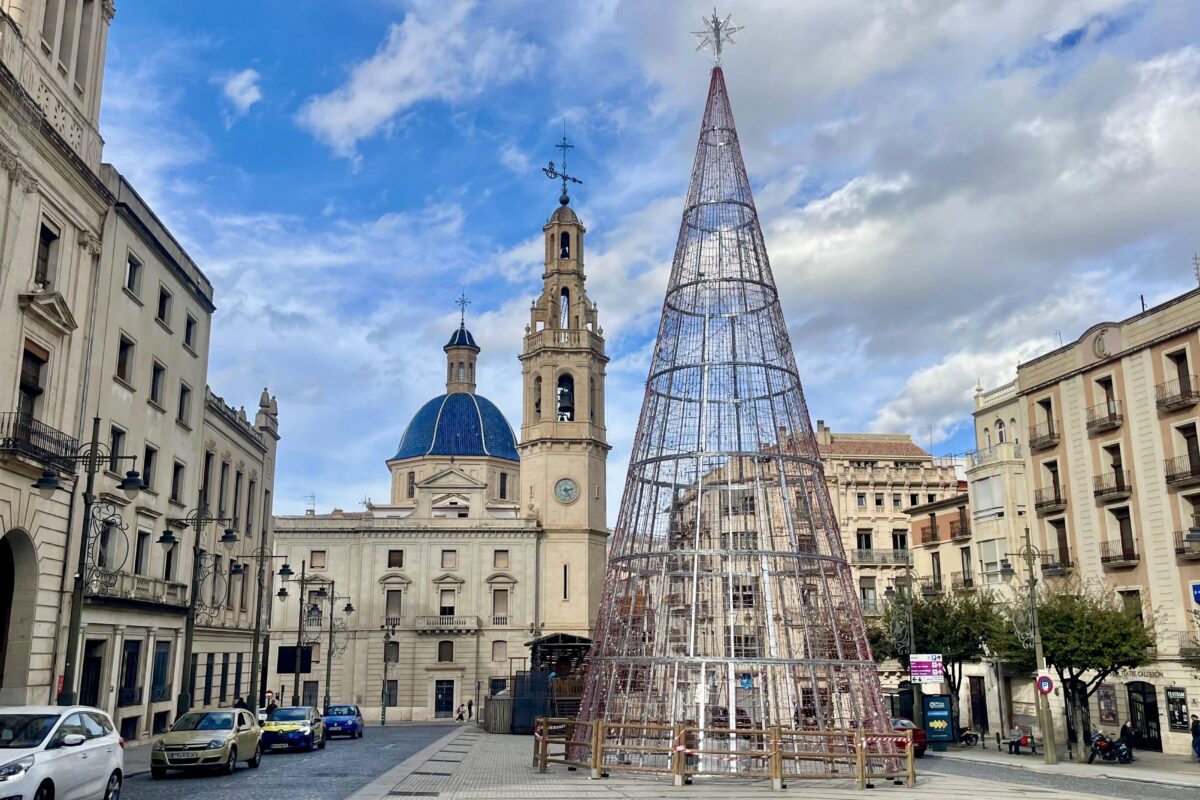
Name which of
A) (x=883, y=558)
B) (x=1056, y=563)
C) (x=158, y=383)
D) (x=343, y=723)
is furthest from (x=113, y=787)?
(x=883, y=558)

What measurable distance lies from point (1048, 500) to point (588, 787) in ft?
87.6

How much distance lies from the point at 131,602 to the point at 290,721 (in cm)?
560

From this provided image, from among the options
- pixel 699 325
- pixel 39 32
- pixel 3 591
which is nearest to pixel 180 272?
pixel 39 32

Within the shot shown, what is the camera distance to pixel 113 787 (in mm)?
14609

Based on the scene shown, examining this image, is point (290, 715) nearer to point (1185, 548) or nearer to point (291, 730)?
point (291, 730)

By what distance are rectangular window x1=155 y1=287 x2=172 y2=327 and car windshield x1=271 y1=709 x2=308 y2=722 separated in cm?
1237

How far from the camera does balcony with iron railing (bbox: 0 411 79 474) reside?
840 inches

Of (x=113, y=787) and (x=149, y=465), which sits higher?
(x=149, y=465)

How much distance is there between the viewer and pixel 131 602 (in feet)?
95.7

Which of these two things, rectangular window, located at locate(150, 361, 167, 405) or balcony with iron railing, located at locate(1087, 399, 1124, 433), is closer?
rectangular window, located at locate(150, 361, 167, 405)

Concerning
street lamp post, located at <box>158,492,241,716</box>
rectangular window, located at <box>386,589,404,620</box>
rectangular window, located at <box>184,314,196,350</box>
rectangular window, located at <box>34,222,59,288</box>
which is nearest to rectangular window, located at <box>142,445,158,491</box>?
street lamp post, located at <box>158,492,241,716</box>

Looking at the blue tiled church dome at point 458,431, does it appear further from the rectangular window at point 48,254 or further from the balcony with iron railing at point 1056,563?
the rectangular window at point 48,254

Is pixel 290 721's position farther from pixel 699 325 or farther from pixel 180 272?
pixel 699 325

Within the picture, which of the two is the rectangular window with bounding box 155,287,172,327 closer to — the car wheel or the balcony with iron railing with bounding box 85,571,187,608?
the balcony with iron railing with bounding box 85,571,187,608
